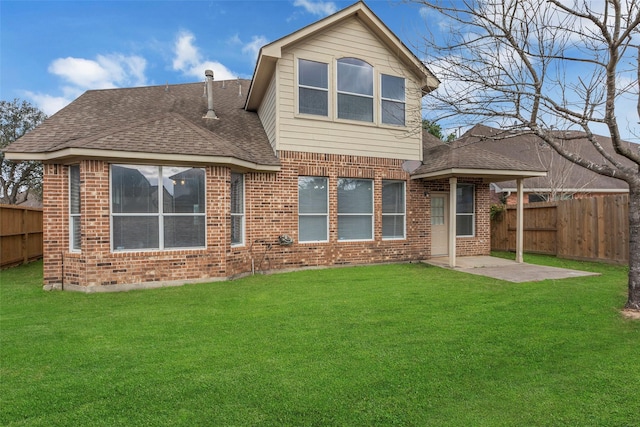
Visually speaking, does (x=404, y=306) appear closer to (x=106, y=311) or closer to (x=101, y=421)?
(x=101, y=421)

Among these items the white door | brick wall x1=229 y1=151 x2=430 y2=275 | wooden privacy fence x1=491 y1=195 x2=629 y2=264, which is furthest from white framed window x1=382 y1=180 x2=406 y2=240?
wooden privacy fence x1=491 y1=195 x2=629 y2=264

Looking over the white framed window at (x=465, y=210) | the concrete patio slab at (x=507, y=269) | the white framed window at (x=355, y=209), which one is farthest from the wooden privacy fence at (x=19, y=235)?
the white framed window at (x=465, y=210)

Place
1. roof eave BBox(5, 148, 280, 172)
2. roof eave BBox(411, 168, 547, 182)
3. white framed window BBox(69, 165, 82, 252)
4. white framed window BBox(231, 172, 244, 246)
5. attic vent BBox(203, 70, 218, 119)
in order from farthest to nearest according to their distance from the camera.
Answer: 1. attic vent BBox(203, 70, 218, 119)
2. roof eave BBox(411, 168, 547, 182)
3. white framed window BBox(231, 172, 244, 246)
4. white framed window BBox(69, 165, 82, 252)
5. roof eave BBox(5, 148, 280, 172)

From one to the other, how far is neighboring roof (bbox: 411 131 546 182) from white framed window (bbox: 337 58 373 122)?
7.21 ft

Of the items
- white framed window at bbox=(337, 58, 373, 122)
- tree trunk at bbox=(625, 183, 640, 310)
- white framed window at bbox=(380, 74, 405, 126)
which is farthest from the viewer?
white framed window at bbox=(380, 74, 405, 126)

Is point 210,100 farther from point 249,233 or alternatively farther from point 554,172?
point 554,172

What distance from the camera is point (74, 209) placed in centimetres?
742

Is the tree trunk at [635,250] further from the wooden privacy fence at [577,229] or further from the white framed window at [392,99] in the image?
the white framed window at [392,99]

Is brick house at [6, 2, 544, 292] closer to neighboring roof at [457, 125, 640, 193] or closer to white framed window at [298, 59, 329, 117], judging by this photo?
white framed window at [298, 59, 329, 117]

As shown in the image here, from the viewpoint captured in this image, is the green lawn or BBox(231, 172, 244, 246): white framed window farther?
BBox(231, 172, 244, 246): white framed window

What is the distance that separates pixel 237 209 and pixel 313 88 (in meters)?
3.88

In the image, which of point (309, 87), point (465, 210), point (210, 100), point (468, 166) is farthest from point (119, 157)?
point (465, 210)

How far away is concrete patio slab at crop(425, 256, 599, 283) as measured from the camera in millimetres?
7727

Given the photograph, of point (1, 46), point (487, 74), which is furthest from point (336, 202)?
point (1, 46)
